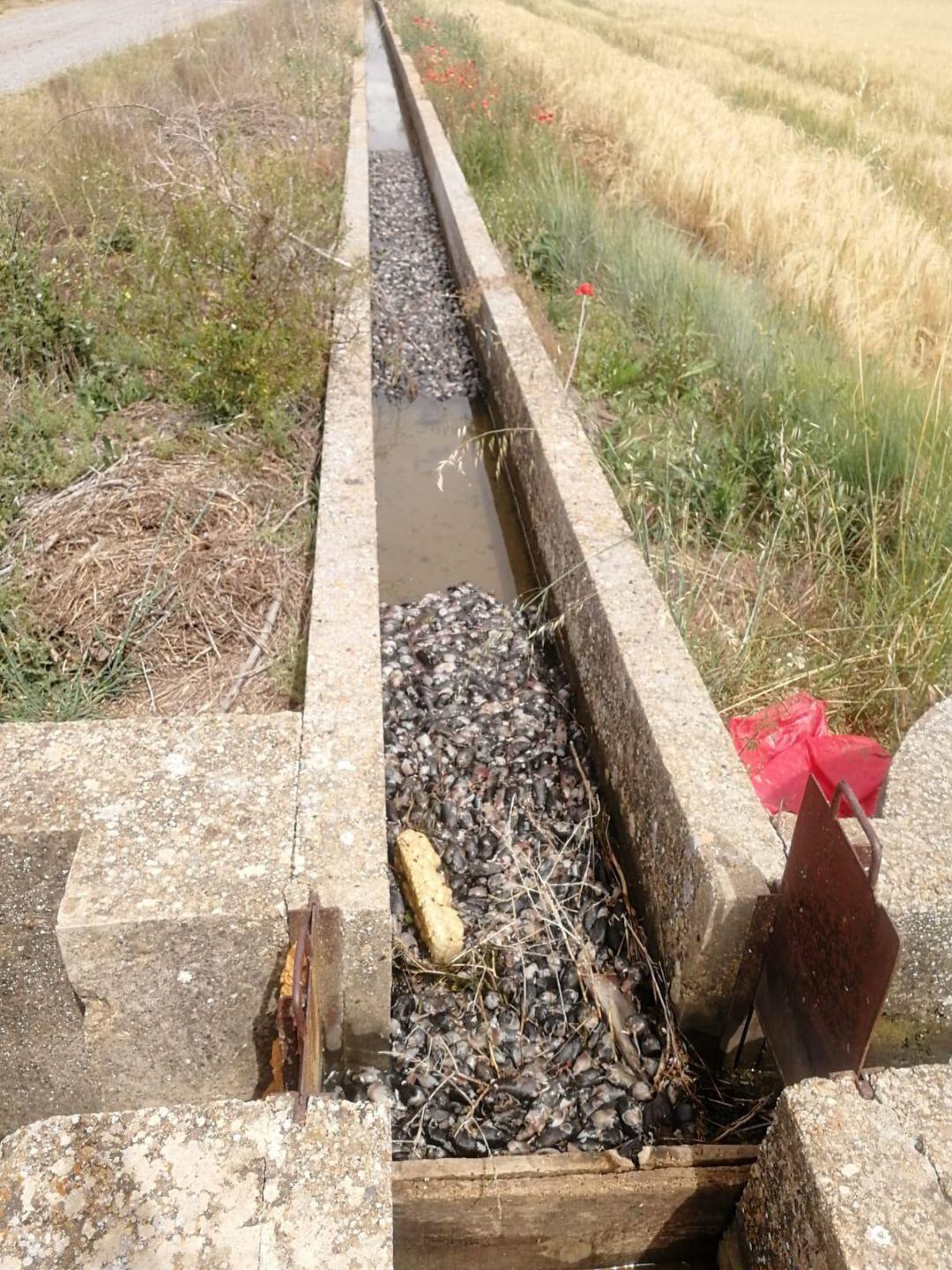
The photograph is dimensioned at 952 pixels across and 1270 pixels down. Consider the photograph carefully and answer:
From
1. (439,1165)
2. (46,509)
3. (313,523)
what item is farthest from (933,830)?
(46,509)

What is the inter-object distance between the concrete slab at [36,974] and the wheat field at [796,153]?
346 cm

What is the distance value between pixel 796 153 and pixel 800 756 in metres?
7.89

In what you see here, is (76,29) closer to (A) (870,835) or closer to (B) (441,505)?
(B) (441,505)

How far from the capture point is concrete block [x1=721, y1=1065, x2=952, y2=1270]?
4.85 feet

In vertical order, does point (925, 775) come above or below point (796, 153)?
below

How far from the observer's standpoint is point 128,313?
4.67m

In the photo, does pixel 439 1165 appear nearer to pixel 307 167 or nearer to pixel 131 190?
pixel 131 190

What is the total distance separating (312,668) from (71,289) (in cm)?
318

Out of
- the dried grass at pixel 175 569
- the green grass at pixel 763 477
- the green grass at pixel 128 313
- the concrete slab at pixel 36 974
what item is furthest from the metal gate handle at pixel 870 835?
the green grass at pixel 128 313

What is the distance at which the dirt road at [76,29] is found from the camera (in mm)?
12055

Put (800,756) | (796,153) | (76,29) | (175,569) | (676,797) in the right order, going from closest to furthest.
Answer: (676,797) → (800,756) → (175,569) → (796,153) → (76,29)

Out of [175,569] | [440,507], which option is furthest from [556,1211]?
[440,507]

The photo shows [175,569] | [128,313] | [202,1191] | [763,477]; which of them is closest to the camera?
[202,1191]

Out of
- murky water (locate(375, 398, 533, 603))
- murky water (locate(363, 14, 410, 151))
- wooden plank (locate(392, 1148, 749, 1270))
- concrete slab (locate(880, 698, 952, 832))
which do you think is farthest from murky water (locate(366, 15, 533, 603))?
murky water (locate(363, 14, 410, 151))
